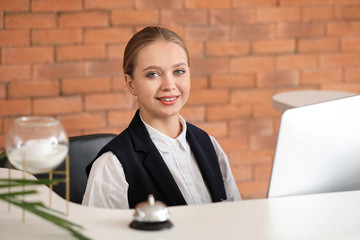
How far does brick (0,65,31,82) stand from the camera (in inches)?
112

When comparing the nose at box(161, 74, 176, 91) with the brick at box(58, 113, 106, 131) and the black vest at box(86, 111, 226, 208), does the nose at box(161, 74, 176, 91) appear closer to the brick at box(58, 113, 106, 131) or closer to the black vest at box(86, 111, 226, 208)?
the black vest at box(86, 111, 226, 208)

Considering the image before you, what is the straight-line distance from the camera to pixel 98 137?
6.45ft

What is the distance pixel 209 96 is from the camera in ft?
10.5

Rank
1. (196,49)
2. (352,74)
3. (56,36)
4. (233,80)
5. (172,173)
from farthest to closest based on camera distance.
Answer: (352,74)
(233,80)
(196,49)
(56,36)
(172,173)

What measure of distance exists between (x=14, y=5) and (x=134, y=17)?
0.55 meters

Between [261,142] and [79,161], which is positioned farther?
[261,142]

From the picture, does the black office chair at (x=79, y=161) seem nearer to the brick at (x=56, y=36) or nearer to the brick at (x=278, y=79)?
the brick at (x=56, y=36)

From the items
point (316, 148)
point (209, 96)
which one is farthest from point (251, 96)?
point (316, 148)

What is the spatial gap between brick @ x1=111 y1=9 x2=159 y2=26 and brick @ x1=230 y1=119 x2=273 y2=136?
0.68 metres

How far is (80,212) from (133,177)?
56cm

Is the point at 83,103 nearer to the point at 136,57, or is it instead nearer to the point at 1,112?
the point at 1,112

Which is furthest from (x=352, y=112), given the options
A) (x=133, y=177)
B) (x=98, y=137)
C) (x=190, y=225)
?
(x=98, y=137)

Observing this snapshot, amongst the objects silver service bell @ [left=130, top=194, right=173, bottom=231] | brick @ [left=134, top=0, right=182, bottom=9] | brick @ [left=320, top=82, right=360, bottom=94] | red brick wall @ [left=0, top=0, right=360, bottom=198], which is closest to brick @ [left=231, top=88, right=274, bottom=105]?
red brick wall @ [left=0, top=0, right=360, bottom=198]

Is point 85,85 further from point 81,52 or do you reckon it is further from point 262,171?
point 262,171
